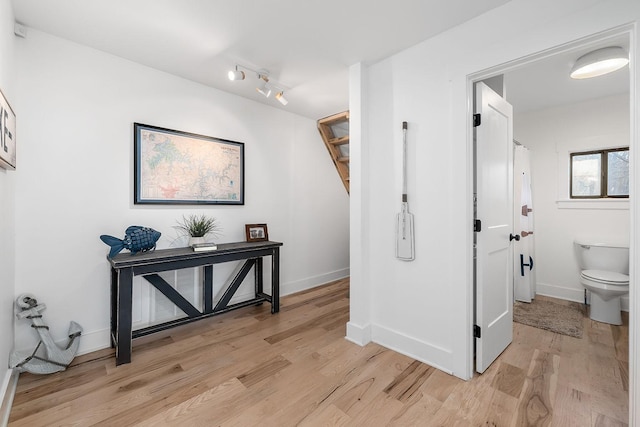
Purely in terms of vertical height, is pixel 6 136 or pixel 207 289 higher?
pixel 6 136

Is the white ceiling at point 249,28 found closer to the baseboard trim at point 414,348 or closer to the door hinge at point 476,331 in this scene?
the door hinge at point 476,331

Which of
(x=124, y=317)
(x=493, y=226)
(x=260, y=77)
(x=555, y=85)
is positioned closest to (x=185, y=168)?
(x=260, y=77)

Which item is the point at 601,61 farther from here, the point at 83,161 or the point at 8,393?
the point at 8,393

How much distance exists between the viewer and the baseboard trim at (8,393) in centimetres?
144

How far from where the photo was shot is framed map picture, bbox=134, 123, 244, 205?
2.45 m

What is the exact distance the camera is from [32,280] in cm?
197

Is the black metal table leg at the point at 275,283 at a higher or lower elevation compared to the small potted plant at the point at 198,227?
lower

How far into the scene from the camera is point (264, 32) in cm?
201

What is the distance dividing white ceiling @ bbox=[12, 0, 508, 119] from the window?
2754mm

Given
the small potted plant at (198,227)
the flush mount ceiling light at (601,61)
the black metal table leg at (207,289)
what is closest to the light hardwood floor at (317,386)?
the black metal table leg at (207,289)

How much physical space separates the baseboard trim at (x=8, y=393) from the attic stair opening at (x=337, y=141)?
3.49m

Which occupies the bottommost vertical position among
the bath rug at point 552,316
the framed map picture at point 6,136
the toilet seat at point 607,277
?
the bath rug at point 552,316

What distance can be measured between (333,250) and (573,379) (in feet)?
9.40

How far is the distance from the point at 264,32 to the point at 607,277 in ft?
12.4
